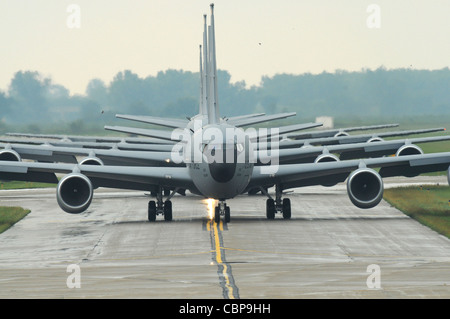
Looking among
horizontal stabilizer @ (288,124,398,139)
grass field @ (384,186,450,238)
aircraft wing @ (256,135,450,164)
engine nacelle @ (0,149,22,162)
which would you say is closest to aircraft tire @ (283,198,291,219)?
aircraft wing @ (256,135,450,164)

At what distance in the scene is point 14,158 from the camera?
53.5 metres

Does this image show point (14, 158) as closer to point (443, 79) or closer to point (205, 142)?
point (205, 142)

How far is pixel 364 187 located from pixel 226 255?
10086 mm

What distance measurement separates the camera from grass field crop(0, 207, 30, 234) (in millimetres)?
36844

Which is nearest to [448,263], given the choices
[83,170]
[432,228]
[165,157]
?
[432,228]

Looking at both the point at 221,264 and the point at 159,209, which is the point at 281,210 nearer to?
the point at 159,209

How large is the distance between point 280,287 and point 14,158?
3607 cm

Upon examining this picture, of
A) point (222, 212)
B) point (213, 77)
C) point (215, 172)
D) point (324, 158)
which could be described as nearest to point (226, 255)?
point (215, 172)

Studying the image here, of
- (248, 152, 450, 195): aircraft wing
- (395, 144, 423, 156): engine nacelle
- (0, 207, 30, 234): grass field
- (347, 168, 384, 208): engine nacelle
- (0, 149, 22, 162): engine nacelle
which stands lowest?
(0, 207, 30, 234): grass field

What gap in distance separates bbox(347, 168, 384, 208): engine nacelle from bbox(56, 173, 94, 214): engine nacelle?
10055 mm

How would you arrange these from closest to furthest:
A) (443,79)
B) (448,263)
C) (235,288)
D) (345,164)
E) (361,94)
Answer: (235,288) → (448,263) → (345,164) → (361,94) → (443,79)

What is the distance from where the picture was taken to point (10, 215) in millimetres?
41000

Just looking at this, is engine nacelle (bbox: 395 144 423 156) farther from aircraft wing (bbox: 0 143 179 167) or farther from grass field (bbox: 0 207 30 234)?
grass field (bbox: 0 207 30 234)

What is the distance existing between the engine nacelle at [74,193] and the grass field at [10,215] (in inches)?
114
